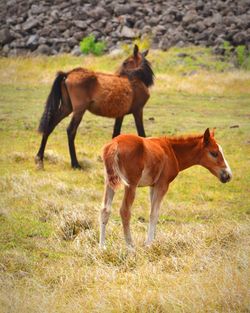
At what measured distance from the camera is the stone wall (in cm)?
3528

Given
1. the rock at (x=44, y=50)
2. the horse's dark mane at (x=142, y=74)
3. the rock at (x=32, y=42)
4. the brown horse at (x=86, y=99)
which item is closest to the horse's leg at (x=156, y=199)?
the brown horse at (x=86, y=99)

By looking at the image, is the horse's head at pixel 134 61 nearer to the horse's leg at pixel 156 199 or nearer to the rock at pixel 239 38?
the horse's leg at pixel 156 199

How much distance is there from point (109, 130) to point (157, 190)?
31.0ft

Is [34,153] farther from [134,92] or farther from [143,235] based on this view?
[143,235]

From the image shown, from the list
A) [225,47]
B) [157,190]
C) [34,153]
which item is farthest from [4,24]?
[157,190]

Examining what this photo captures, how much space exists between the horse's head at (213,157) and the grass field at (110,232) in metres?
0.66

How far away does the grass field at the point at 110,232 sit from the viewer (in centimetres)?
544

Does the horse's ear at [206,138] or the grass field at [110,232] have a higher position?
the horse's ear at [206,138]

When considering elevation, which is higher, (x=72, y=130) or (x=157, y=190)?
(x=157, y=190)

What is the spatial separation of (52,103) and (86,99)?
0.72m

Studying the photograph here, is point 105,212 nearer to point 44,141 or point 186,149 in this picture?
point 186,149

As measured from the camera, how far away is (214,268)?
591 cm

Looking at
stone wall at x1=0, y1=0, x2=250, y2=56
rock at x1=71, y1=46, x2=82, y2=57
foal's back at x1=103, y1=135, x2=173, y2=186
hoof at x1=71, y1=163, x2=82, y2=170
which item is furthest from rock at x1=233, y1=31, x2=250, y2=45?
foal's back at x1=103, y1=135, x2=173, y2=186

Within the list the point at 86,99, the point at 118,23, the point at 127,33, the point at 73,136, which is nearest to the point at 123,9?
the point at 118,23
